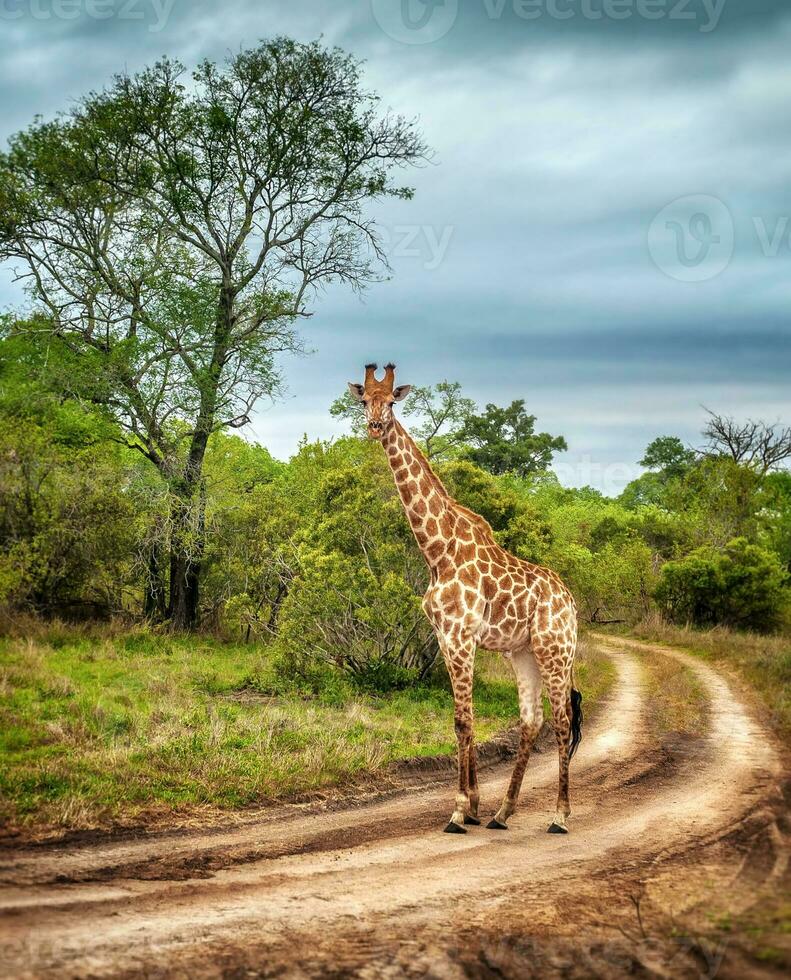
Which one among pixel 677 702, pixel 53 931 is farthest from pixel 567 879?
pixel 677 702

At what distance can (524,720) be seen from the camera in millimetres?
9445

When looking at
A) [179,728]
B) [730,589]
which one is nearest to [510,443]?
[730,589]

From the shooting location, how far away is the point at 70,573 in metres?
22.6

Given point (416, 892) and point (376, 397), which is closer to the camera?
point (416, 892)

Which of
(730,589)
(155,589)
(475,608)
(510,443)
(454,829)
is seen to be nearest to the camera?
(454,829)

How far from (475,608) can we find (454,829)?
231 cm

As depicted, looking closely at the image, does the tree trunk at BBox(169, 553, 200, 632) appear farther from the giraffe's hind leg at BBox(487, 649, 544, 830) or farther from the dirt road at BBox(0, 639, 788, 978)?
the giraffe's hind leg at BBox(487, 649, 544, 830)

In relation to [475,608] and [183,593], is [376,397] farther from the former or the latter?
[183,593]

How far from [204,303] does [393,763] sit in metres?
17.7

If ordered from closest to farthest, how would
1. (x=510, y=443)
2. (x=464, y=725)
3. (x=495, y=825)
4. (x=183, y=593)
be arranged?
(x=495, y=825) → (x=464, y=725) → (x=183, y=593) → (x=510, y=443)

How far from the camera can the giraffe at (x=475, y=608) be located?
8.95 metres

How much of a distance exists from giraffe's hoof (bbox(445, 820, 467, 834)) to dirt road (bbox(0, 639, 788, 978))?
0.44ft

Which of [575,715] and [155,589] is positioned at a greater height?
[155,589]

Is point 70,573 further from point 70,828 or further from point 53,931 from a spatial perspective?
point 53,931
